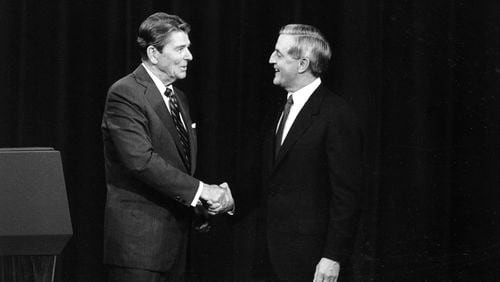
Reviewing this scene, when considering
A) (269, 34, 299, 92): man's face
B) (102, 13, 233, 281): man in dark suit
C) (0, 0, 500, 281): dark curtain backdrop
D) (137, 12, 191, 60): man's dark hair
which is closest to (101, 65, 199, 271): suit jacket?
(102, 13, 233, 281): man in dark suit

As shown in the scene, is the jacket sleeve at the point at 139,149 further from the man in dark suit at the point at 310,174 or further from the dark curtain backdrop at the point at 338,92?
the dark curtain backdrop at the point at 338,92

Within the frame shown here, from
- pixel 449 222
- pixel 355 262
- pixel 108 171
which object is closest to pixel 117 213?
pixel 108 171

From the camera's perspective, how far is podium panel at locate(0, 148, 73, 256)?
198 cm

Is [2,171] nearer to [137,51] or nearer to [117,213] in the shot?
[117,213]

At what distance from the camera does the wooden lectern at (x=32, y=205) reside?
198cm

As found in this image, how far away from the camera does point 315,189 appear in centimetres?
316

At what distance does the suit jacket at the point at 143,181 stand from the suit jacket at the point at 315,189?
374 millimetres

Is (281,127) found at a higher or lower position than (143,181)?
higher

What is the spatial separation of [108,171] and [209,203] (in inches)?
15.3

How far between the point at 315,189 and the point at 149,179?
0.63m

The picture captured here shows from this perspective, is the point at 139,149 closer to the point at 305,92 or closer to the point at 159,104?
the point at 159,104

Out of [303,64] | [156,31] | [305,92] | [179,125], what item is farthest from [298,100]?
[156,31]

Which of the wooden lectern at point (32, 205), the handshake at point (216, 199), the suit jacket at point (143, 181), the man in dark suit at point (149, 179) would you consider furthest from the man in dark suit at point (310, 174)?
the wooden lectern at point (32, 205)

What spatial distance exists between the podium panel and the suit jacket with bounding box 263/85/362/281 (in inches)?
50.7
